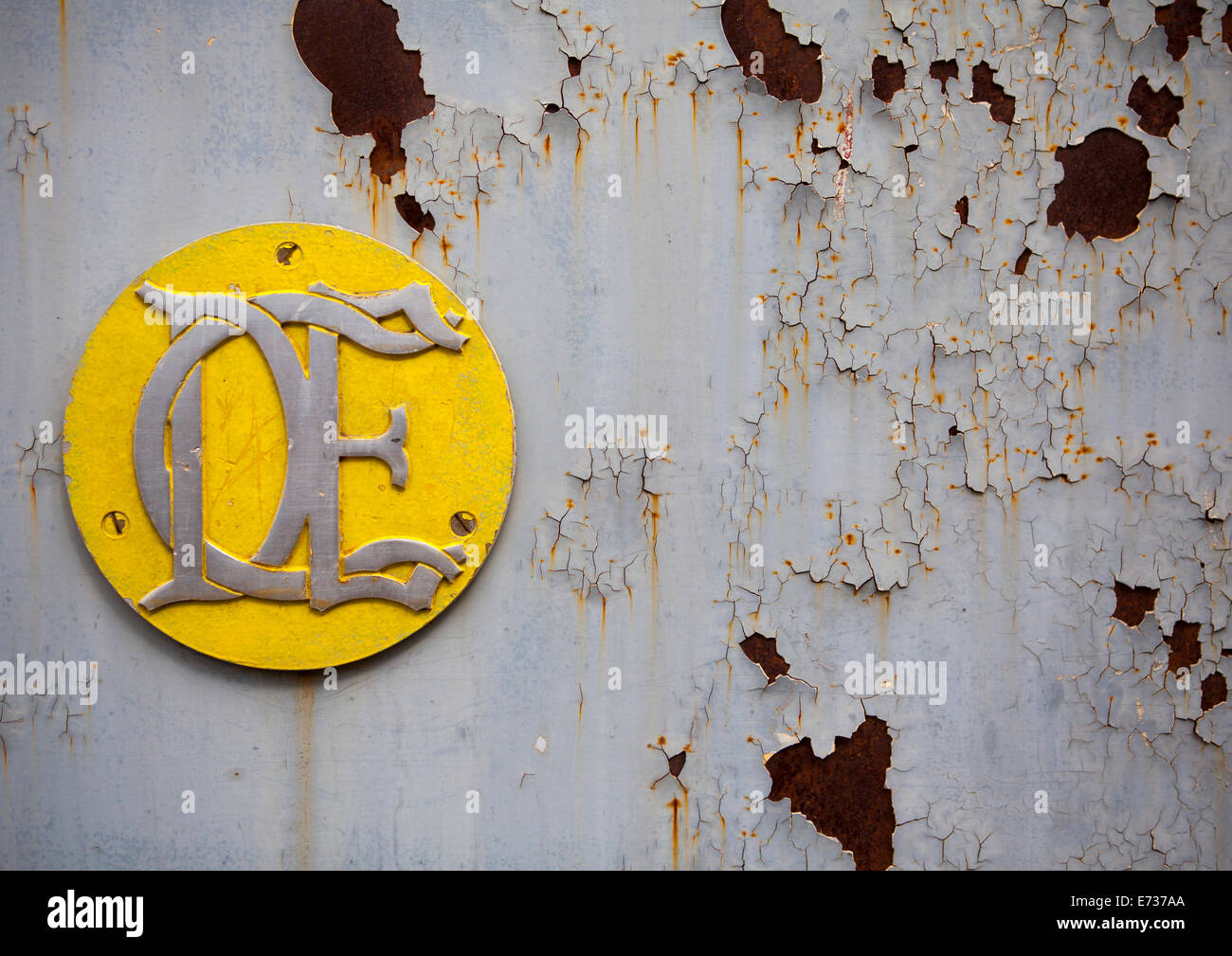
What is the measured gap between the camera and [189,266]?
1.36 m

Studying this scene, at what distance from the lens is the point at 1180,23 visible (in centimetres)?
142

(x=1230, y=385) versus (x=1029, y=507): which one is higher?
(x=1230, y=385)

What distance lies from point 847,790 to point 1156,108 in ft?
3.96

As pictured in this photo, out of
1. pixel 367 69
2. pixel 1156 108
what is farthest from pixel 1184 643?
pixel 367 69

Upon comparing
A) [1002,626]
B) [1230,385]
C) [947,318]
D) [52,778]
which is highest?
[947,318]

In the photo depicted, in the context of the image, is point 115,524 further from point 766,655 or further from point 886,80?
point 886,80

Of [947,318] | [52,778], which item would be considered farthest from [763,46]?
[52,778]

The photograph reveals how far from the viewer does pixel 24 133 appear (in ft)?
4.59

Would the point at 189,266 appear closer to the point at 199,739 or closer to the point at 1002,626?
the point at 199,739

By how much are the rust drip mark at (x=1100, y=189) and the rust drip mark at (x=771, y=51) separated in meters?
0.43

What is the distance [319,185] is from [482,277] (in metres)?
0.30

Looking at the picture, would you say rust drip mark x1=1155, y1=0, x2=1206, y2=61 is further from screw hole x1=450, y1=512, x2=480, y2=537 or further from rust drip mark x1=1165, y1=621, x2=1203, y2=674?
screw hole x1=450, y1=512, x2=480, y2=537

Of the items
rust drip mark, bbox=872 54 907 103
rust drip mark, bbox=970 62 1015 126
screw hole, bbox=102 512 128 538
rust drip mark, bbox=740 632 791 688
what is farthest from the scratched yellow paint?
rust drip mark, bbox=970 62 1015 126

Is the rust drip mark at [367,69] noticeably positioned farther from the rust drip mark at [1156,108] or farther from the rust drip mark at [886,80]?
the rust drip mark at [1156,108]
